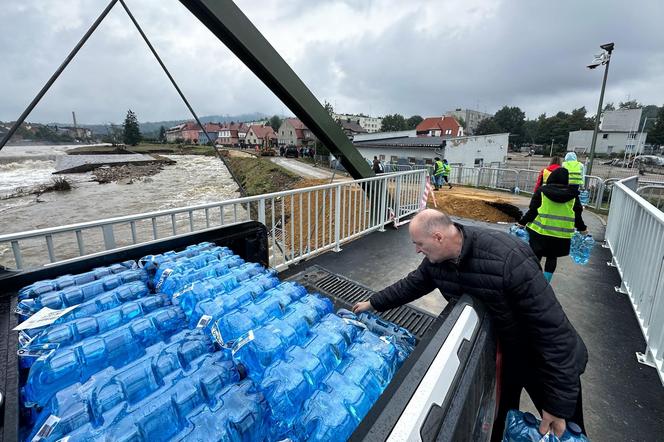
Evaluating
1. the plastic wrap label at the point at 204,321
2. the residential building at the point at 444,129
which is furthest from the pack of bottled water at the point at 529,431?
the residential building at the point at 444,129

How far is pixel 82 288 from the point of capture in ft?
5.79

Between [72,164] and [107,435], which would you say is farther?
[72,164]

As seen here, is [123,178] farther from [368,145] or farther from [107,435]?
[107,435]

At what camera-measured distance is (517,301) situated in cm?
154

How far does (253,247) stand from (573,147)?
A: 3221 inches

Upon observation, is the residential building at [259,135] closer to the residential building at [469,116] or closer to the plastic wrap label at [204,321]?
the residential building at [469,116]

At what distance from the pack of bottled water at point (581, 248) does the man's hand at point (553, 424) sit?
13.4 feet

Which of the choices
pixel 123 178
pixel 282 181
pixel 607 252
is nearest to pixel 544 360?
pixel 607 252

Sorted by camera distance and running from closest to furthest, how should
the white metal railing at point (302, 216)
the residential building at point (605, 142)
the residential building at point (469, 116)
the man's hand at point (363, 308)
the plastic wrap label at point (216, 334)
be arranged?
the plastic wrap label at point (216, 334) → the man's hand at point (363, 308) → the white metal railing at point (302, 216) → the residential building at point (605, 142) → the residential building at point (469, 116)

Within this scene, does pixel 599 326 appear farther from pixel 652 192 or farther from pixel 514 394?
pixel 652 192

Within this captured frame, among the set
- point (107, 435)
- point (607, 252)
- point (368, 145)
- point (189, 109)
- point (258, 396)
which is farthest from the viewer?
point (368, 145)

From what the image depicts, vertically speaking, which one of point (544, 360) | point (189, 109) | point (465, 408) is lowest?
point (544, 360)

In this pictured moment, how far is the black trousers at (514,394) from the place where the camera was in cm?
176

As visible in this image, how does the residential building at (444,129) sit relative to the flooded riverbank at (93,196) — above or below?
above
